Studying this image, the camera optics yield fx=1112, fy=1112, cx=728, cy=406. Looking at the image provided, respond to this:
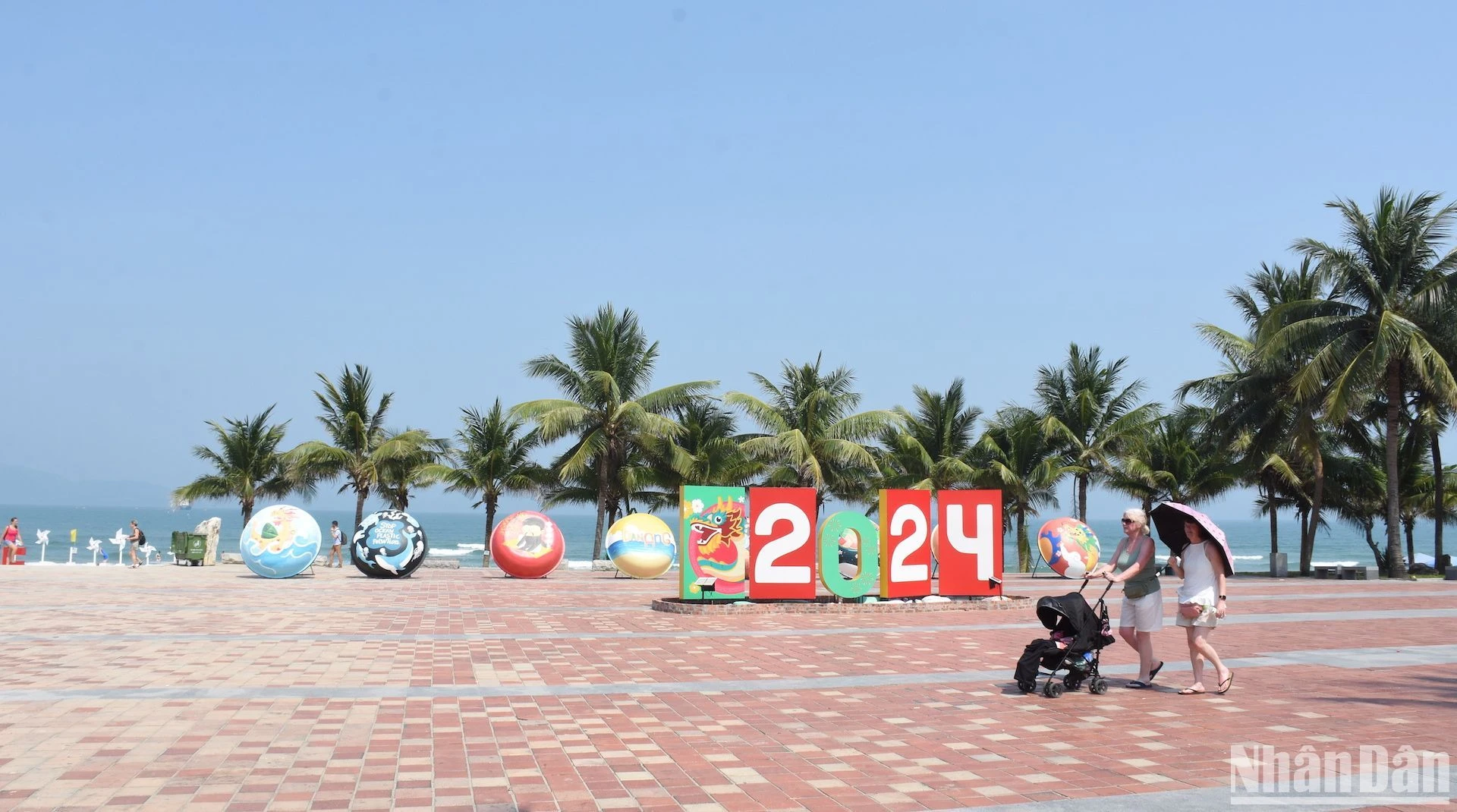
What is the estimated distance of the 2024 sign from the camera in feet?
58.2

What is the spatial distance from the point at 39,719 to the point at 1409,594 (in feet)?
79.9

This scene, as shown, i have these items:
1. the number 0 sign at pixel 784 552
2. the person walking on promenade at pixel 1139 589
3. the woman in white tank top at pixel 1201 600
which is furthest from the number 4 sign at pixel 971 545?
the woman in white tank top at pixel 1201 600

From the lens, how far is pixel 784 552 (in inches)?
706

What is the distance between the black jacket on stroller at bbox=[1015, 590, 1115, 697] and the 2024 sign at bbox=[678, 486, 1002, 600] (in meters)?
7.82

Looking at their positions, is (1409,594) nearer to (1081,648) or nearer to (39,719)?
(1081,648)

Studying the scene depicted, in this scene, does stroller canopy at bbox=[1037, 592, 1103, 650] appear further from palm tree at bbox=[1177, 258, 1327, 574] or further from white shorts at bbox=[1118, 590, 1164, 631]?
palm tree at bbox=[1177, 258, 1327, 574]

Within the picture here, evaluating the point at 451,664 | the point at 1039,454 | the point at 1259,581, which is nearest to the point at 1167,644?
the point at 451,664

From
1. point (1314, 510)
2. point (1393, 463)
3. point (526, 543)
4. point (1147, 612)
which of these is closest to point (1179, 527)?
point (1147, 612)

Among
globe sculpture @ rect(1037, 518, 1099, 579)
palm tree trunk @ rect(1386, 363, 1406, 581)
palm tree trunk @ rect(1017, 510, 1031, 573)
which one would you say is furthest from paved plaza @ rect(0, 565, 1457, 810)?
palm tree trunk @ rect(1017, 510, 1031, 573)

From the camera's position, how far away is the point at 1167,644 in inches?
529

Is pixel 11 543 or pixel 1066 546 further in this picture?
pixel 11 543

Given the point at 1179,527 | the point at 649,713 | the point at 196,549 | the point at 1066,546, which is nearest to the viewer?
the point at 649,713

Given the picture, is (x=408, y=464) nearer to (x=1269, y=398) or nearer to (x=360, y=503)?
(x=360, y=503)

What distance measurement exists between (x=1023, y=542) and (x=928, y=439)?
483 cm
